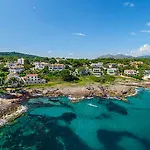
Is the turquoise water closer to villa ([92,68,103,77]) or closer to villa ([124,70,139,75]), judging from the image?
villa ([92,68,103,77])

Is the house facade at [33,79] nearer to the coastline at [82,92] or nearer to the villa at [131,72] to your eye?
the coastline at [82,92]

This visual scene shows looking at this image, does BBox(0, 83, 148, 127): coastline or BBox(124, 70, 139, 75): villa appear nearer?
BBox(0, 83, 148, 127): coastline

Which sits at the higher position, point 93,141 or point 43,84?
point 43,84

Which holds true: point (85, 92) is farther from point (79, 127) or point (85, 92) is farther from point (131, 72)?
point (131, 72)

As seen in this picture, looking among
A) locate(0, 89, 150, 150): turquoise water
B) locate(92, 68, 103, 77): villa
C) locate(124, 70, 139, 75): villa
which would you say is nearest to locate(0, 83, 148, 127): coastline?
locate(0, 89, 150, 150): turquoise water

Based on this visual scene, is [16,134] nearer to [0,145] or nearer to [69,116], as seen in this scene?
[0,145]

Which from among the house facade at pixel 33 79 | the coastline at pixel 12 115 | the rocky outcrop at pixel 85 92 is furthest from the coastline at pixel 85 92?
the coastline at pixel 12 115

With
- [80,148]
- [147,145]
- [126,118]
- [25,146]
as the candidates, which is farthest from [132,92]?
[25,146]

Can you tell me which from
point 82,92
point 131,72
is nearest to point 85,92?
point 82,92
